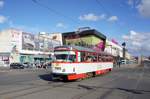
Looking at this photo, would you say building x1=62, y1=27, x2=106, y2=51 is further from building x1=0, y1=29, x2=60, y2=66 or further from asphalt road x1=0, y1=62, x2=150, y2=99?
asphalt road x1=0, y1=62, x2=150, y2=99

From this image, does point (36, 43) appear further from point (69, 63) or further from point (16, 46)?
point (69, 63)

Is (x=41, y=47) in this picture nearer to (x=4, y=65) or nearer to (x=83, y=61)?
(x=4, y=65)

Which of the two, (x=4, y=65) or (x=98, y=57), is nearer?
(x=98, y=57)

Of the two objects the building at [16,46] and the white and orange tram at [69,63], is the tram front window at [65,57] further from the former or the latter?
the building at [16,46]

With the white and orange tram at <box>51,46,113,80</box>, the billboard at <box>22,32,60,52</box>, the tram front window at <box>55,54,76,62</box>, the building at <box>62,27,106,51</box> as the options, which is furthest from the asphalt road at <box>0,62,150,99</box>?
the billboard at <box>22,32,60,52</box>

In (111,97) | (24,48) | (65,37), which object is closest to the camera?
(111,97)

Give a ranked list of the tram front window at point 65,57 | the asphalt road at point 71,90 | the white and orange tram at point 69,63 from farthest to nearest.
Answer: the tram front window at point 65,57
the white and orange tram at point 69,63
the asphalt road at point 71,90

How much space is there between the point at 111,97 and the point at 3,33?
5302 cm

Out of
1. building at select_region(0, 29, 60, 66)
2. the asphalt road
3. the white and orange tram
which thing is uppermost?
building at select_region(0, 29, 60, 66)

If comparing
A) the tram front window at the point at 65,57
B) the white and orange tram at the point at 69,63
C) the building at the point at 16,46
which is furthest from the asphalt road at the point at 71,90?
the building at the point at 16,46

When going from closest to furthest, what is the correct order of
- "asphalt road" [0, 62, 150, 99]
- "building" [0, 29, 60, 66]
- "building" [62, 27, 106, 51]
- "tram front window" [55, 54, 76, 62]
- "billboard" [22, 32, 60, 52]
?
"asphalt road" [0, 62, 150, 99], "tram front window" [55, 54, 76, 62], "building" [62, 27, 106, 51], "building" [0, 29, 60, 66], "billboard" [22, 32, 60, 52]

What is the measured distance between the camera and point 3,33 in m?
63.1

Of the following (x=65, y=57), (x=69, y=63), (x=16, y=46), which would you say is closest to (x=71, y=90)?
(x=69, y=63)

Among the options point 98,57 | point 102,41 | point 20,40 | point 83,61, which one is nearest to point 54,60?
point 83,61
